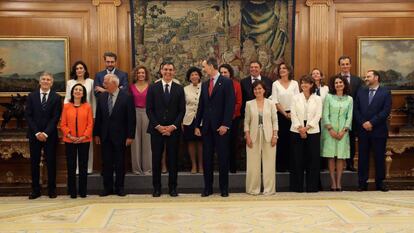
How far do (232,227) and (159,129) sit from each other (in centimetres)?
222

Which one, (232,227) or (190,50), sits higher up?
(190,50)

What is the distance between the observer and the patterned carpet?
5449mm

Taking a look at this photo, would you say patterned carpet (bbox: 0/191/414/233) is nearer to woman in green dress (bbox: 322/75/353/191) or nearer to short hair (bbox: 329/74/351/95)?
woman in green dress (bbox: 322/75/353/191)

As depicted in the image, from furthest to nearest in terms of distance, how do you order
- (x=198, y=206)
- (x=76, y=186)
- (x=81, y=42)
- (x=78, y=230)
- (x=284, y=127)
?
(x=81, y=42) < (x=284, y=127) < (x=76, y=186) < (x=198, y=206) < (x=78, y=230)

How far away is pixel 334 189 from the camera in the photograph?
769cm

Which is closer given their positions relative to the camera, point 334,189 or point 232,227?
point 232,227

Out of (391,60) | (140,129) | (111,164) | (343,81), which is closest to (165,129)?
(111,164)

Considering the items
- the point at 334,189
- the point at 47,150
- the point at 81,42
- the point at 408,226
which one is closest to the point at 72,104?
the point at 47,150

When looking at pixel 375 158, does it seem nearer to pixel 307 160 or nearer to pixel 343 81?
pixel 307 160

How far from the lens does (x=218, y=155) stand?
7.24 meters

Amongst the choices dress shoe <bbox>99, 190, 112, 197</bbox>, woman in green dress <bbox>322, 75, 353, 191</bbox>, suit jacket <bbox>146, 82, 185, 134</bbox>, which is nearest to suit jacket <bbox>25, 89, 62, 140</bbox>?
dress shoe <bbox>99, 190, 112, 197</bbox>

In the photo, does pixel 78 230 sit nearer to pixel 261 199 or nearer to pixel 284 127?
pixel 261 199

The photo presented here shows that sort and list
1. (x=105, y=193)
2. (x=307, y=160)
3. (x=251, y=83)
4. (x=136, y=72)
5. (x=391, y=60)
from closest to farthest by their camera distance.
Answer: (x=105, y=193), (x=307, y=160), (x=251, y=83), (x=136, y=72), (x=391, y=60)

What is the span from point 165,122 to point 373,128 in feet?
9.68
